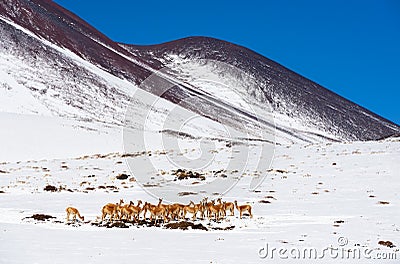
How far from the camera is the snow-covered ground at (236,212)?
14852mm

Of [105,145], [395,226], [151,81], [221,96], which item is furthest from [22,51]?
[395,226]

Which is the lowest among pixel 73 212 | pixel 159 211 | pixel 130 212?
pixel 73 212

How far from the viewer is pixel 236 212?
914 inches

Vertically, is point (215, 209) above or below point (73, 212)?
above

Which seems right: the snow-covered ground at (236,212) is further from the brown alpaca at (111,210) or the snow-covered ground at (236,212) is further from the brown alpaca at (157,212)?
the brown alpaca at (157,212)

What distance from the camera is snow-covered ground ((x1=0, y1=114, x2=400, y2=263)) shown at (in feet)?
48.7

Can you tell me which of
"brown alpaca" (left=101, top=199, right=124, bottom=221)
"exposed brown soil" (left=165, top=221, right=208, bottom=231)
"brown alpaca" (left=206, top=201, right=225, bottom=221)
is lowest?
"exposed brown soil" (left=165, top=221, right=208, bottom=231)

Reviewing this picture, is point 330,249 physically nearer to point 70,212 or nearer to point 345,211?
point 345,211

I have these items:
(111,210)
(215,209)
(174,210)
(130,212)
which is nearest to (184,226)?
(174,210)

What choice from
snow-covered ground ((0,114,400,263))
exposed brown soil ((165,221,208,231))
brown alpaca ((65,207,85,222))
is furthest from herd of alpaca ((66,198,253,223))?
exposed brown soil ((165,221,208,231))

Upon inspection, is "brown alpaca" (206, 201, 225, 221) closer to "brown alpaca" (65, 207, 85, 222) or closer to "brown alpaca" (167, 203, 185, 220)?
"brown alpaca" (167, 203, 185, 220)

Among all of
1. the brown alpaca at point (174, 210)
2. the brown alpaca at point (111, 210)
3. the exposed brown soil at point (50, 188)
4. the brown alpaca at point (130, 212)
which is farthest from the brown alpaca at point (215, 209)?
the exposed brown soil at point (50, 188)

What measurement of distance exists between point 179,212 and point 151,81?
5173 inches

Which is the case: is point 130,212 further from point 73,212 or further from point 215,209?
point 215,209
